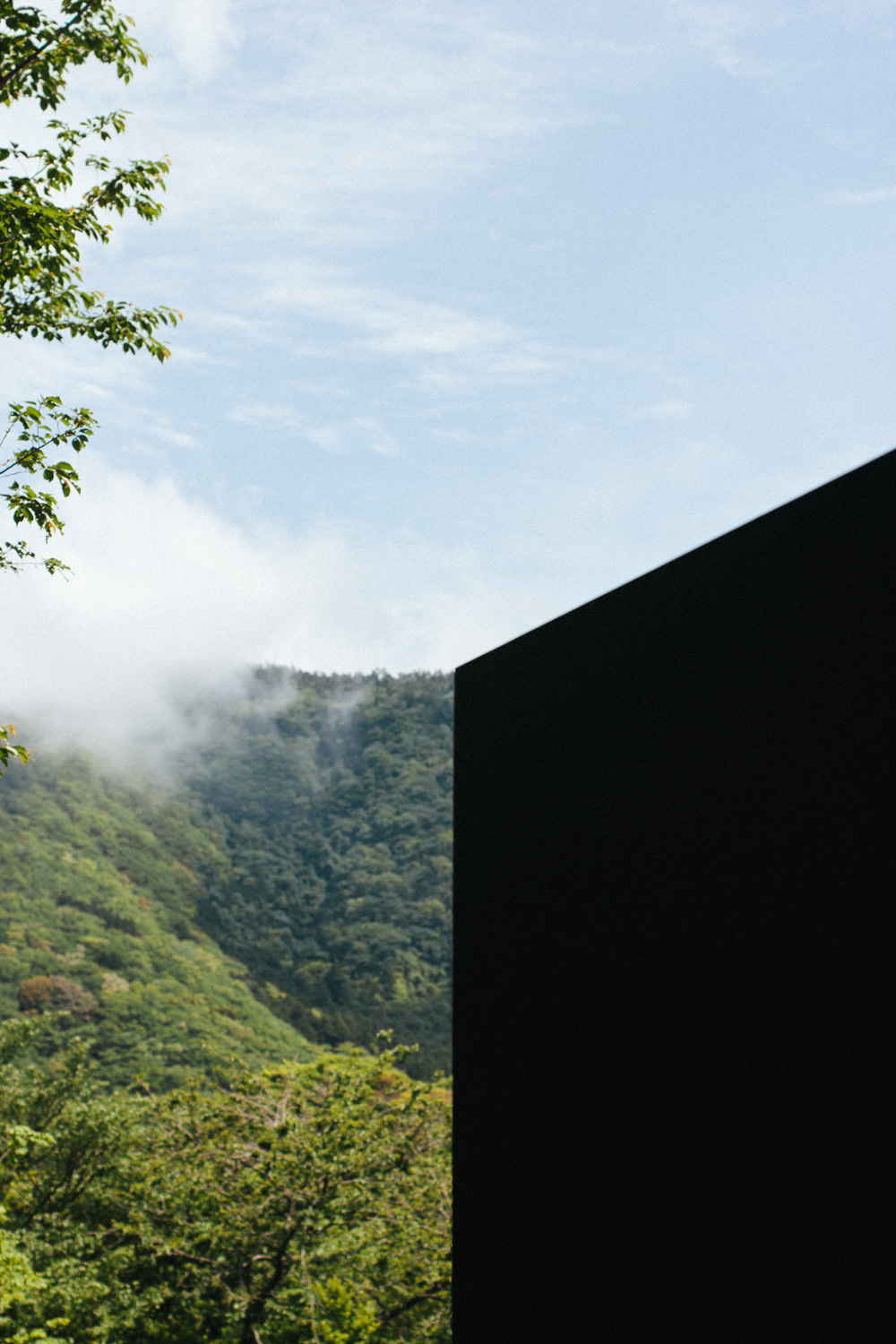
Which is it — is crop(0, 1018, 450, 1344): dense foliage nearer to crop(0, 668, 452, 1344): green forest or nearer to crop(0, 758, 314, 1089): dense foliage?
crop(0, 668, 452, 1344): green forest

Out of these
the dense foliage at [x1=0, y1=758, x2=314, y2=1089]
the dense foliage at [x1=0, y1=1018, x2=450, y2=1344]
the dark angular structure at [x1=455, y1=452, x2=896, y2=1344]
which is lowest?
the dense foliage at [x1=0, y1=1018, x2=450, y2=1344]

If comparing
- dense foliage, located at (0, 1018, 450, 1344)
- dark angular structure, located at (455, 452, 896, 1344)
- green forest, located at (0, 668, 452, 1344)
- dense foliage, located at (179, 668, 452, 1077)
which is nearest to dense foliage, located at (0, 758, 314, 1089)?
green forest, located at (0, 668, 452, 1344)

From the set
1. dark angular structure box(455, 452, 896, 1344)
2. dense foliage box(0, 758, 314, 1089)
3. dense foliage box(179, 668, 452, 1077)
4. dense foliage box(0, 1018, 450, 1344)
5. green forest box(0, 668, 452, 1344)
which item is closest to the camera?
dark angular structure box(455, 452, 896, 1344)

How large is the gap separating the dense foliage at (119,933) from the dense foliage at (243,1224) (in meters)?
13.4

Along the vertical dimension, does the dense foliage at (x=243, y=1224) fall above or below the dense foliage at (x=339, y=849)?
below

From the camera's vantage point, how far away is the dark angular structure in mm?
1695

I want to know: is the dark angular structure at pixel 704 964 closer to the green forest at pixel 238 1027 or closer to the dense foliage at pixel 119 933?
the green forest at pixel 238 1027

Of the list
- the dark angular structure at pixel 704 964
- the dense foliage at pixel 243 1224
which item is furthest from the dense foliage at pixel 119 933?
the dark angular structure at pixel 704 964

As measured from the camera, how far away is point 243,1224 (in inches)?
430

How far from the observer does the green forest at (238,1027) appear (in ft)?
35.7

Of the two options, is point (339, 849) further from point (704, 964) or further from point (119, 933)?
point (704, 964)

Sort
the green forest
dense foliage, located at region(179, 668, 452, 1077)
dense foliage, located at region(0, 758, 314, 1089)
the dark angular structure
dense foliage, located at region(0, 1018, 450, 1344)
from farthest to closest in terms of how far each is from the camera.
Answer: dense foliage, located at region(179, 668, 452, 1077) → dense foliage, located at region(0, 758, 314, 1089) → the green forest → dense foliage, located at region(0, 1018, 450, 1344) → the dark angular structure

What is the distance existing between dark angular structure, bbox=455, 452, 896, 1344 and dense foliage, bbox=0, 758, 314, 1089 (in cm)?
2671

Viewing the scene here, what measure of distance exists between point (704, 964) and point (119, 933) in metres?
43.2
